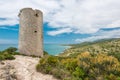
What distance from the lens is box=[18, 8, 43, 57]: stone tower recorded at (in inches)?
738

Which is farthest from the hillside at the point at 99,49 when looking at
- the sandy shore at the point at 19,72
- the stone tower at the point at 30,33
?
the sandy shore at the point at 19,72

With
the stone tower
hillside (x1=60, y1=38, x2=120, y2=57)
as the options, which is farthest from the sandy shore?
hillside (x1=60, y1=38, x2=120, y2=57)

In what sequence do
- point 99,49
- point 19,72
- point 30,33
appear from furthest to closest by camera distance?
point 99,49 → point 30,33 → point 19,72

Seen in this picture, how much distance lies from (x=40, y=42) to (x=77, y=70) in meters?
8.02

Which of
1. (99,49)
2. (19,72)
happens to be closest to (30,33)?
(19,72)

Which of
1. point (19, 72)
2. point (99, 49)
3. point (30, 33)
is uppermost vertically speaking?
point (30, 33)

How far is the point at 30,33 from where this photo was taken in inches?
739

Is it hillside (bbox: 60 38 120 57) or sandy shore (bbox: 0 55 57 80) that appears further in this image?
hillside (bbox: 60 38 120 57)

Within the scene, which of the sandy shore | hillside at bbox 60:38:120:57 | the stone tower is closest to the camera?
the sandy shore

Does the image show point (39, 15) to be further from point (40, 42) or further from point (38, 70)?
point (38, 70)

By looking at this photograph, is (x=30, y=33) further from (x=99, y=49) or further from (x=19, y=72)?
(x=99, y=49)

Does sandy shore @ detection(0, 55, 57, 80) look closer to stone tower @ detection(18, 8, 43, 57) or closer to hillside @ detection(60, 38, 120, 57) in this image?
stone tower @ detection(18, 8, 43, 57)

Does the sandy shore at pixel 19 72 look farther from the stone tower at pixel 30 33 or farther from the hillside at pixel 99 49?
the hillside at pixel 99 49

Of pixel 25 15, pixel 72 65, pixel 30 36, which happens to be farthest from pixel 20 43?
pixel 72 65
